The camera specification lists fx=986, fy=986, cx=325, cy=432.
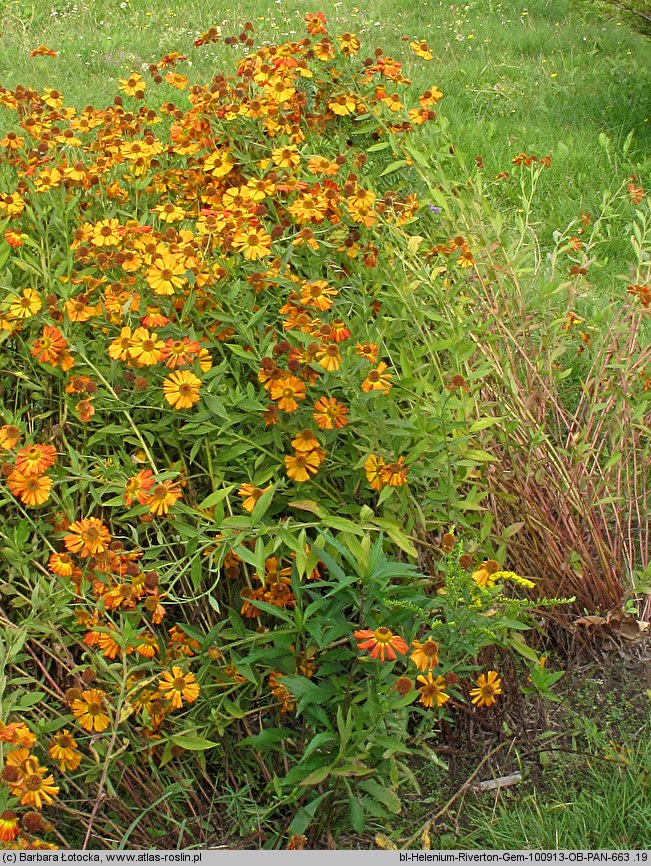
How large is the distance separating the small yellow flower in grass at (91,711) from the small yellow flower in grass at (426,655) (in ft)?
1.75

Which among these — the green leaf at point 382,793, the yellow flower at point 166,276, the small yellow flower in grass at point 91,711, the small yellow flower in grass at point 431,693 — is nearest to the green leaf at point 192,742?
the small yellow flower in grass at point 91,711

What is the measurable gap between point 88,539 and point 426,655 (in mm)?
615

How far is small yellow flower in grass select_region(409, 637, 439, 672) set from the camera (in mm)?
1622

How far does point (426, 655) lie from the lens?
1.64 meters

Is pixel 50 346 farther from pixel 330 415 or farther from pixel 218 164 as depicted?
pixel 218 164

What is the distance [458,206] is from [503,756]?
4.65 ft

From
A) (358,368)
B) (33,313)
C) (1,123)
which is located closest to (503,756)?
(358,368)

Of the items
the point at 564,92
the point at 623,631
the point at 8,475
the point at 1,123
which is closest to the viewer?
the point at 8,475

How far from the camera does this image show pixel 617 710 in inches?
82.7

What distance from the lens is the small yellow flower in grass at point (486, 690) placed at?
6.20 feet

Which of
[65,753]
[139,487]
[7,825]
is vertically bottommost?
[65,753]

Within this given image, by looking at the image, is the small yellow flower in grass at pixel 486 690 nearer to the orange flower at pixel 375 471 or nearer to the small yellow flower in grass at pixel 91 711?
the orange flower at pixel 375 471

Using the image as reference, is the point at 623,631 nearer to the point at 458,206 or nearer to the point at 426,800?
the point at 426,800

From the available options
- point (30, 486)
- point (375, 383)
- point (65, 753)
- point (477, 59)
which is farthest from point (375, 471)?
point (477, 59)
